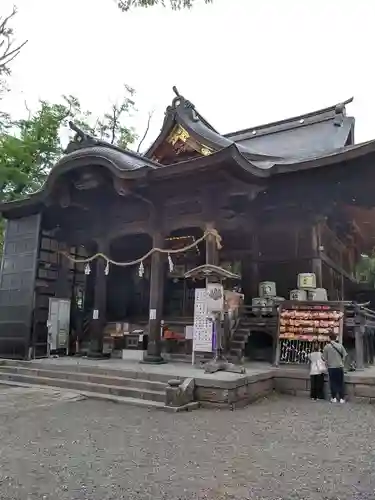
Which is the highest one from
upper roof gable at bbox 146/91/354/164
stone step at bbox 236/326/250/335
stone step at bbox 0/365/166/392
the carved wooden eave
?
upper roof gable at bbox 146/91/354/164

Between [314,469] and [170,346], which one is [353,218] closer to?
[170,346]

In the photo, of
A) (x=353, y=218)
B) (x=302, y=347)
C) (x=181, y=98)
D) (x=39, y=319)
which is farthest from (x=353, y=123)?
(x=39, y=319)

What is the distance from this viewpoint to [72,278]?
42.3 ft

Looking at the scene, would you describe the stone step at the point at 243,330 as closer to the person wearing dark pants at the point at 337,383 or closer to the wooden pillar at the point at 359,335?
the wooden pillar at the point at 359,335

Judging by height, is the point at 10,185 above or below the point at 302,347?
above

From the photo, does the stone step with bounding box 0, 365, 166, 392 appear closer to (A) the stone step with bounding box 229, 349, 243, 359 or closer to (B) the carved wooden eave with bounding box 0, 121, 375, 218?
(A) the stone step with bounding box 229, 349, 243, 359

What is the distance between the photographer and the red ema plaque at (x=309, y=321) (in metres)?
8.70

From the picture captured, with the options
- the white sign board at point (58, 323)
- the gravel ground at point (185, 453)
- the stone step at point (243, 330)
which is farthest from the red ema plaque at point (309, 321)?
the white sign board at point (58, 323)

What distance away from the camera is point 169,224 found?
1076 centimetres

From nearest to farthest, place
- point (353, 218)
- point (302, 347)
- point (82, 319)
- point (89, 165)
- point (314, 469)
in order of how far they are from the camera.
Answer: point (314, 469) < point (302, 347) < point (89, 165) < point (353, 218) < point (82, 319)

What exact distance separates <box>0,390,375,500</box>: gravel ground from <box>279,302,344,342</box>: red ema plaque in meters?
1.91

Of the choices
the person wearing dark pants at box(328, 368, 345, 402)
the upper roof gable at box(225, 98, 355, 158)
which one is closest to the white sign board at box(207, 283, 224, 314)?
the person wearing dark pants at box(328, 368, 345, 402)

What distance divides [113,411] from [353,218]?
8.63 meters

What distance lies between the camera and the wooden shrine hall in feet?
32.3
